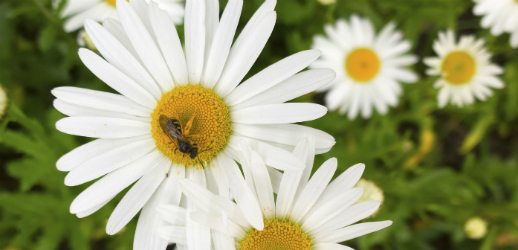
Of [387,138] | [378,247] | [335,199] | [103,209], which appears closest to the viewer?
[335,199]

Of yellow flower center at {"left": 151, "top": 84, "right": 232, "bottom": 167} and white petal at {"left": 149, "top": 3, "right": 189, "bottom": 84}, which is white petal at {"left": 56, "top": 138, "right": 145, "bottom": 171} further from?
white petal at {"left": 149, "top": 3, "right": 189, "bottom": 84}

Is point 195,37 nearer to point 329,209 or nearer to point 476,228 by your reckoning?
point 329,209

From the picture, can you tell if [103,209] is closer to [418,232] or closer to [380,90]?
[380,90]

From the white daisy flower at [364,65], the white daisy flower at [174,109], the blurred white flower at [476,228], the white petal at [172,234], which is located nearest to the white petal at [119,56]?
the white daisy flower at [174,109]

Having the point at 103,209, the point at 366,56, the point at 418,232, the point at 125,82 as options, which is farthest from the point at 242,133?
the point at 418,232

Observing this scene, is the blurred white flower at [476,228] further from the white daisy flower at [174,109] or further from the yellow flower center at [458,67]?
the white daisy flower at [174,109]

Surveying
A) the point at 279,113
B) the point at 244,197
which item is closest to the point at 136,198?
the point at 244,197
